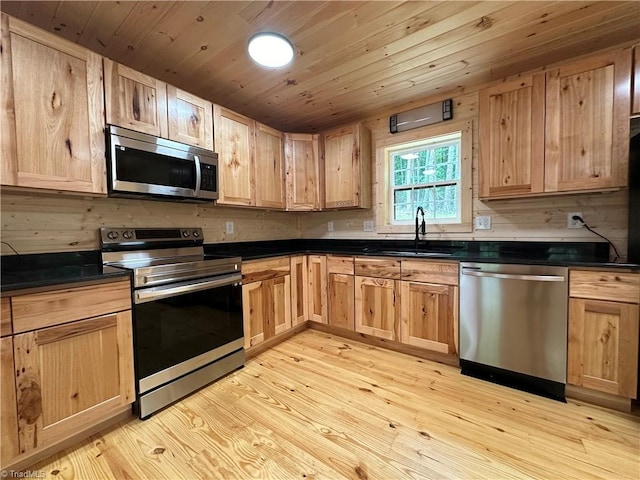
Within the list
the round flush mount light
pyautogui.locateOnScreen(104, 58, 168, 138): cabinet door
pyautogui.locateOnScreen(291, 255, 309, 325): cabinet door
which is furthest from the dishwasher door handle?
pyautogui.locateOnScreen(104, 58, 168, 138): cabinet door

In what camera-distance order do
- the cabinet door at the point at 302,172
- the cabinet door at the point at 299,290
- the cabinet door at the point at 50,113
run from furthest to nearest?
the cabinet door at the point at 302,172
the cabinet door at the point at 299,290
the cabinet door at the point at 50,113

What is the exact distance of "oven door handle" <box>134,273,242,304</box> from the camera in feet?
5.37

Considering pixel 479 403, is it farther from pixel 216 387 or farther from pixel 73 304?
pixel 73 304

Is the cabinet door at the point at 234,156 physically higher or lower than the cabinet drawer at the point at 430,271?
higher

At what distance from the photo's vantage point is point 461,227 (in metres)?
2.62

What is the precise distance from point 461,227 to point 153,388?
285 centimetres

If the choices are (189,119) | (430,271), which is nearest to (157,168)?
(189,119)

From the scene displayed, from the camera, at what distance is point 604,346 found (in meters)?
1.67

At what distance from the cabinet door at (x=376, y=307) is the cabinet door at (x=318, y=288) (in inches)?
15.5

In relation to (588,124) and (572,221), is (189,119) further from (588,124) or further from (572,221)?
(572,221)

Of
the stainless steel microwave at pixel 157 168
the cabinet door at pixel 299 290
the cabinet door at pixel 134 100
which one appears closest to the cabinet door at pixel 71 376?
the stainless steel microwave at pixel 157 168

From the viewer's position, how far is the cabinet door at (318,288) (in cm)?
294

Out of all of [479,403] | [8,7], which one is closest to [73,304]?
[8,7]

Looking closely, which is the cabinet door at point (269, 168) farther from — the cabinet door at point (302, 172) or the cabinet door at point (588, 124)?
the cabinet door at point (588, 124)
